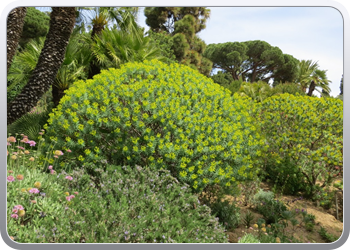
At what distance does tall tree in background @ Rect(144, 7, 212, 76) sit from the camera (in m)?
16.5

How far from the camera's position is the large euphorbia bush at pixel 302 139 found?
561cm

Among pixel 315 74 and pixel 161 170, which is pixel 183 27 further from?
pixel 161 170

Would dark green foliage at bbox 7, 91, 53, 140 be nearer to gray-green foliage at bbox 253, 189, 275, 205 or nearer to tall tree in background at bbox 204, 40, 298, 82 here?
gray-green foliage at bbox 253, 189, 275, 205

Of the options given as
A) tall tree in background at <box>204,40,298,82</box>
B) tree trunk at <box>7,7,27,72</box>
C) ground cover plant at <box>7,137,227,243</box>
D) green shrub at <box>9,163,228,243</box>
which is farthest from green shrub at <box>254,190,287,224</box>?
tall tree in background at <box>204,40,298,82</box>

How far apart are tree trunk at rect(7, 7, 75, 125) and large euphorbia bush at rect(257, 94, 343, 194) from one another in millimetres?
4240

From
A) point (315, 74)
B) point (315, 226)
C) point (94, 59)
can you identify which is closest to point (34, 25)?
point (94, 59)

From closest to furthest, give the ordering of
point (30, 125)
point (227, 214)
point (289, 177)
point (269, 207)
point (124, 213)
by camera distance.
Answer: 1. point (124, 213)
2. point (227, 214)
3. point (269, 207)
4. point (289, 177)
5. point (30, 125)

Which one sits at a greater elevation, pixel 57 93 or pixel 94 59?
pixel 94 59

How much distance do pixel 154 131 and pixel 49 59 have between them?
309 cm

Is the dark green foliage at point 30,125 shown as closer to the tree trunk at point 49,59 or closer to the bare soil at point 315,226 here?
the tree trunk at point 49,59

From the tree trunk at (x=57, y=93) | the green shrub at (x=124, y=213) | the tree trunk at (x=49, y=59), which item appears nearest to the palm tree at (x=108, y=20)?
the tree trunk at (x=57, y=93)

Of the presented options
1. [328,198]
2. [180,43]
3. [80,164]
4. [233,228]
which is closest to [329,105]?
[328,198]

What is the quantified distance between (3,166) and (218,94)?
3.30 metres

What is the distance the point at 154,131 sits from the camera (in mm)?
4457
